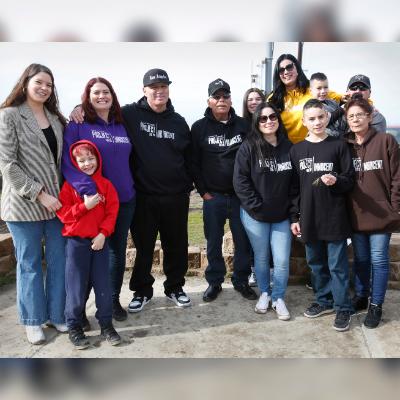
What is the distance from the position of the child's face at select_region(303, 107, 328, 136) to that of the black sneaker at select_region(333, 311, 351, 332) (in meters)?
1.53

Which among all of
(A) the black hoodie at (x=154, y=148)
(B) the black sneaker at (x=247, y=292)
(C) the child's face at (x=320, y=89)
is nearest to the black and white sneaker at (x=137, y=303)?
(B) the black sneaker at (x=247, y=292)

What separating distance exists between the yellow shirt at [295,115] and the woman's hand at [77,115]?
1.87 m

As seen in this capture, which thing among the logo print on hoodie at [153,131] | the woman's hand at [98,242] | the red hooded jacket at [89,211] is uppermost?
the logo print on hoodie at [153,131]

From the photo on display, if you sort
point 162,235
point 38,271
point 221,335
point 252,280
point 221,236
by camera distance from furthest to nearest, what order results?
point 252,280 → point 221,236 → point 162,235 → point 221,335 → point 38,271

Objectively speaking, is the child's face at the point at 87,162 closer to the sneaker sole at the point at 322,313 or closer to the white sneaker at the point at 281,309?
the white sneaker at the point at 281,309

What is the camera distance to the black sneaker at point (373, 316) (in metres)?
3.61

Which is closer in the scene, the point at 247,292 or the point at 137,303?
the point at 137,303

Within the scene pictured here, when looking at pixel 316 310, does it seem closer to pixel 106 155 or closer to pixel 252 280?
pixel 252 280

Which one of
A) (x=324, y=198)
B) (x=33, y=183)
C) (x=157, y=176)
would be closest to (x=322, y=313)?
(x=324, y=198)

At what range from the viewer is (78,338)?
336 centimetres

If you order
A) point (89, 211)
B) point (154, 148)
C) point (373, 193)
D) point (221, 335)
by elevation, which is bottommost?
point (221, 335)

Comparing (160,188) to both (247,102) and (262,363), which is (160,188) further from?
(262,363)

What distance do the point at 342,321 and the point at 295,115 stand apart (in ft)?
6.23

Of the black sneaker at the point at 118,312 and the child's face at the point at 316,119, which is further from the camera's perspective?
the black sneaker at the point at 118,312
